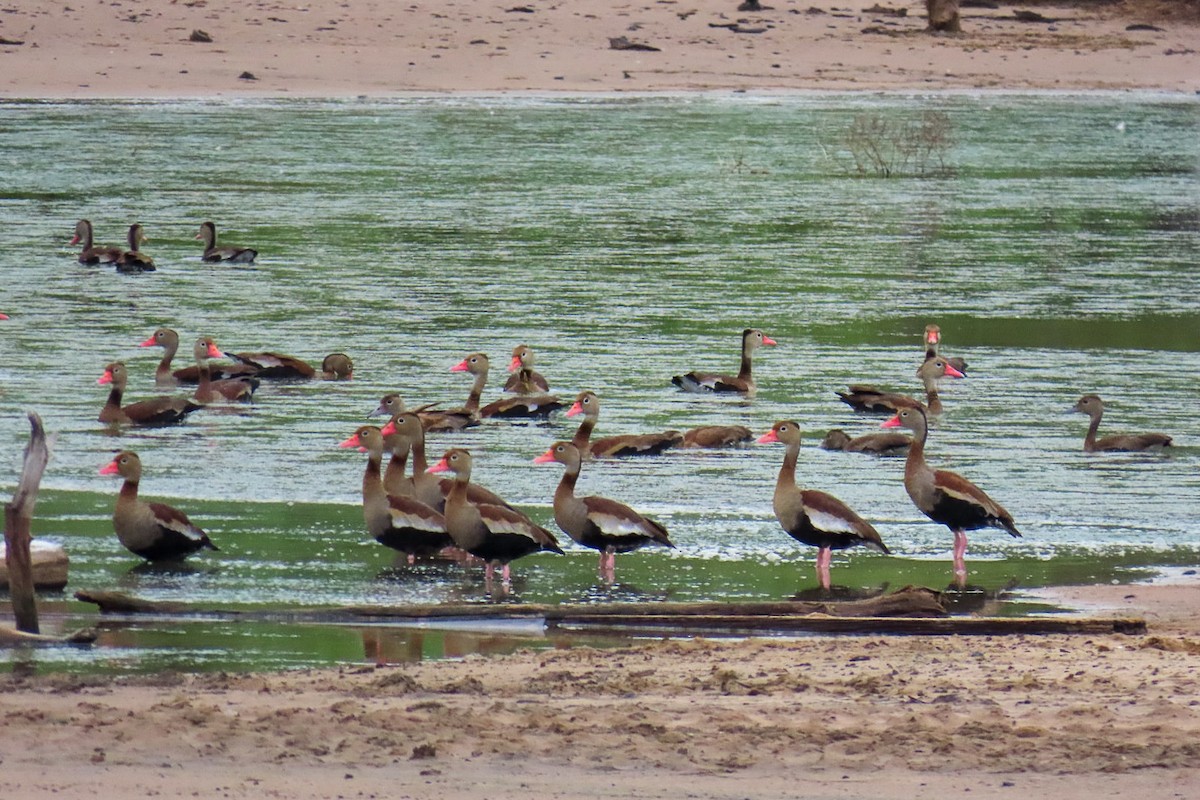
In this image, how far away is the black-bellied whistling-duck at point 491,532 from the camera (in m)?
11.4

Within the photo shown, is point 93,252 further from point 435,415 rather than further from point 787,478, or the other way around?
point 787,478

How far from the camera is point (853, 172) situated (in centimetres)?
3525

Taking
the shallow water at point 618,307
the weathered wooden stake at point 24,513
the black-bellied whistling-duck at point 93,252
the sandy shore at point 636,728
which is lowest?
the shallow water at point 618,307

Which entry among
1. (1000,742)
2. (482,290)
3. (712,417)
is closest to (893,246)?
(482,290)

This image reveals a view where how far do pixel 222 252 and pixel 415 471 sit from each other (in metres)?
11.8

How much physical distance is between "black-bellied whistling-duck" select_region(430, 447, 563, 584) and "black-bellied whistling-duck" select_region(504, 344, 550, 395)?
5.18m

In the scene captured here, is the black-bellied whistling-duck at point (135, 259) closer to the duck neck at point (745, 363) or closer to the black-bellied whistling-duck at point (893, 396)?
the duck neck at point (745, 363)

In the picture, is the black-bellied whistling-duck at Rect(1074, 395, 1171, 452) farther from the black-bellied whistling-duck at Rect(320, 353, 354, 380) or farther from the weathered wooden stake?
the weathered wooden stake

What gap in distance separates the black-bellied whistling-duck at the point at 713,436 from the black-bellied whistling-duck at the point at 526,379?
1.74 m

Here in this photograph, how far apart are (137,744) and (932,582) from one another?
198 inches

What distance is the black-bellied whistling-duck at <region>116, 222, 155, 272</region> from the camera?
23.8 m

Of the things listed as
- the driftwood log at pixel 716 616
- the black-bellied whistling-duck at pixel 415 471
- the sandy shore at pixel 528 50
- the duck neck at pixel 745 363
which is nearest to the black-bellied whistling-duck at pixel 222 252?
the duck neck at pixel 745 363

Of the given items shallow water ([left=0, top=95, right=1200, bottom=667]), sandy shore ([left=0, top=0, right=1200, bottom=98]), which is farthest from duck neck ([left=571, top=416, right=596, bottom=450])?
sandy shore ([left=0, top=0, right=1200, bottom=98])

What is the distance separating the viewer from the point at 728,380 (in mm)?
17453
